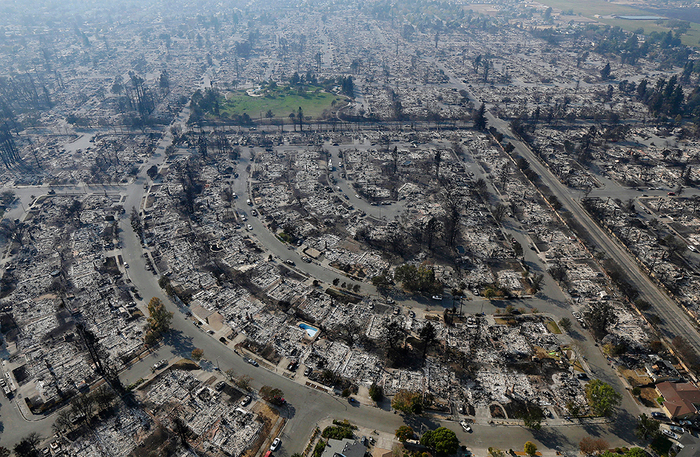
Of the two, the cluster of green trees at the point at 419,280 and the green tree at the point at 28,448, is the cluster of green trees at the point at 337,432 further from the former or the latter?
the green tree at the point at 28,448

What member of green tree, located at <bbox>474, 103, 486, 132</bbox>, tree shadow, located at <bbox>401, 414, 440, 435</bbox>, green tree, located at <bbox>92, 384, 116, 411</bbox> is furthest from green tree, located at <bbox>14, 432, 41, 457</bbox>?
green tree, located at <bbox>474, 103, 486, 132</bbox>

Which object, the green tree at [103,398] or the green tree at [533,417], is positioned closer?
the green tree at [533,417]

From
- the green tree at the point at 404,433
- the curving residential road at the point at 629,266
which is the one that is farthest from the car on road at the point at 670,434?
the green tree at the point at 404,433

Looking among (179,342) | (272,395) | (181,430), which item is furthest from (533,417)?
(179,342)

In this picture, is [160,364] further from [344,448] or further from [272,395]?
[344,448]

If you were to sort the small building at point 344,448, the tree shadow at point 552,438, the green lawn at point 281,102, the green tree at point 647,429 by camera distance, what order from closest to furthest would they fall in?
the small building at point 344,448 → the green tree at point 647,429 → the tree shadow at point 552,438 → the green lawn at point 281,102

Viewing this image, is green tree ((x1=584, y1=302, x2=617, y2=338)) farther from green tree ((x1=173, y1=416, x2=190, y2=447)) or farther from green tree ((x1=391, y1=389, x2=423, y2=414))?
green tree ((x1=173, y1=416, x2=190, y2=447))

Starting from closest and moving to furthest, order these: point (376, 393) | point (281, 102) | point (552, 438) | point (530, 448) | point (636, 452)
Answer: point (636, 452) < point (530, 448) < point (552, 438) < point (376, 393) < point (281, 102)
